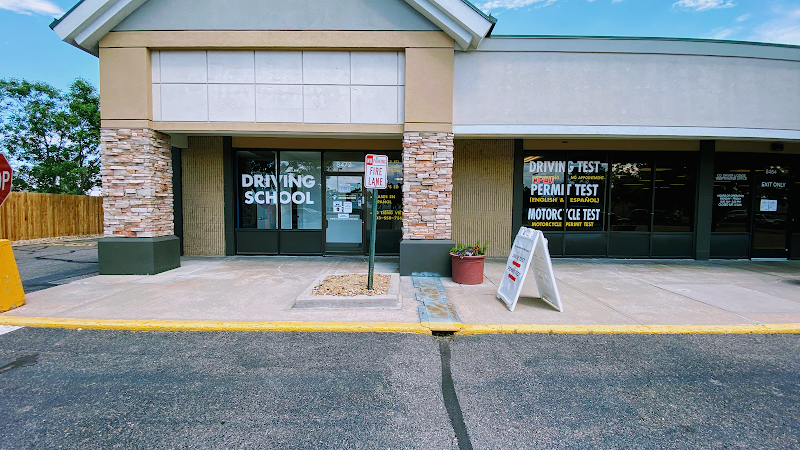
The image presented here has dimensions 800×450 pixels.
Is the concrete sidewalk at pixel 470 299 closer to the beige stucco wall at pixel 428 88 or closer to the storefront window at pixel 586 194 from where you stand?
the storefront window at pixel 586 194

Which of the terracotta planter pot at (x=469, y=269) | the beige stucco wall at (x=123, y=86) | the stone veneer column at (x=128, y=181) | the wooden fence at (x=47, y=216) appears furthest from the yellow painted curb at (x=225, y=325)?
the wooden fence at (x=47, y=216)

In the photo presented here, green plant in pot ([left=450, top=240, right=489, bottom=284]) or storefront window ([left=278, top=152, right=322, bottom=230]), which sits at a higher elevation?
storefront window ([left=278, top=152, right=322, bottom=230])

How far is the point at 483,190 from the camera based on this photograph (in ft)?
33.4

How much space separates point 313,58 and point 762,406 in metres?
8.81

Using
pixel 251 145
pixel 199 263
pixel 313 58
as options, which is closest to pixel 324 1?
pixel 313 58

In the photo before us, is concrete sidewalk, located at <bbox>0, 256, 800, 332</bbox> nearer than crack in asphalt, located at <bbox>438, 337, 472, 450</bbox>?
No

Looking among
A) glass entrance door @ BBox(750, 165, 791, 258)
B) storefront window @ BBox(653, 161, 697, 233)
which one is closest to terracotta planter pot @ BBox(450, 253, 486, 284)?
storefront window @ BBox(653, 161, 697, 233)

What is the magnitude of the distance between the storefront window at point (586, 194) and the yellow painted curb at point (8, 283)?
11.9 meters

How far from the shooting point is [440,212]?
786 cm

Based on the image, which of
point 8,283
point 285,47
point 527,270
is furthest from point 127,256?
point 527,270

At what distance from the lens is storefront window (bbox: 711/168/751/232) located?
10406 mm

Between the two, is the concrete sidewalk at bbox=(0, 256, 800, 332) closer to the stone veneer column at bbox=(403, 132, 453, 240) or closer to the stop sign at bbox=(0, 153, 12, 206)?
the stone veneer column at bbox=(403, 132, 453, 240)

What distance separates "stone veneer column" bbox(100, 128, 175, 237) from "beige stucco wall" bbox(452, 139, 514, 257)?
754 centimetres

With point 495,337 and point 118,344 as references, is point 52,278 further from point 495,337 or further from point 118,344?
point 495,337
